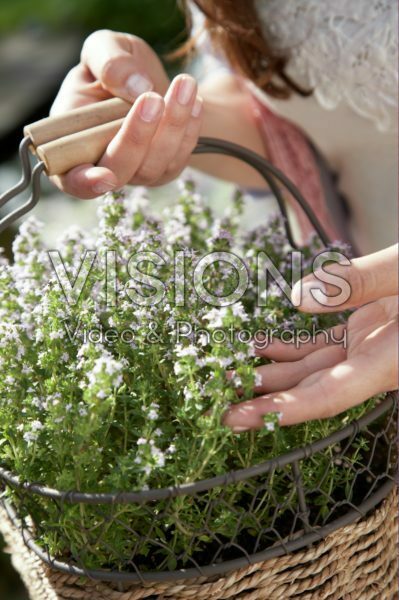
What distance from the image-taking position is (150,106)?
890mm

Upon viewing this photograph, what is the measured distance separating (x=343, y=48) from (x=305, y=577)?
3.10 ft

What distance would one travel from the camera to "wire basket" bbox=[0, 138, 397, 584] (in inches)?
27.4

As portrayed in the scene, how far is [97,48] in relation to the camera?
3.49 ft

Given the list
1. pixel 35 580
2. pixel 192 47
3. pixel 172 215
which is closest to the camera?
pixel 35 580

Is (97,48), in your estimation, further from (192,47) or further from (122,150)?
(192,47)

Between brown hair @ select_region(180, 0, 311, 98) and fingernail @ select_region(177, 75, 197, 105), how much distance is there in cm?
48

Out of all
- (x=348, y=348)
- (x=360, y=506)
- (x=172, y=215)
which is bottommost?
(x=360, y=506)

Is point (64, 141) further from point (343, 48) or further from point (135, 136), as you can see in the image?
point (343, 48)

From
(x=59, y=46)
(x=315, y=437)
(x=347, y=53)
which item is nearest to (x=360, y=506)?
(x=315, y=437)

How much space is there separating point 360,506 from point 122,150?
507 millimetres

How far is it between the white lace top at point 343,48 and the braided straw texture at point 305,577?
794 millimetres

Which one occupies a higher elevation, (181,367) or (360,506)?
(181,367)

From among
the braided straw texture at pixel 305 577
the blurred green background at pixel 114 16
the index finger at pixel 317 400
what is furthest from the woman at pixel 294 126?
the blurred green background at pixel 114 16

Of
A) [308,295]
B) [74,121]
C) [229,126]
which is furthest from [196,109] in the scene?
[229,126]
